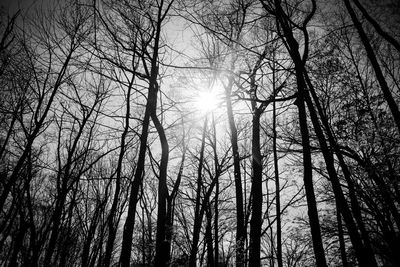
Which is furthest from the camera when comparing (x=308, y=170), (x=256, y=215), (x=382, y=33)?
(x=256, y=215)

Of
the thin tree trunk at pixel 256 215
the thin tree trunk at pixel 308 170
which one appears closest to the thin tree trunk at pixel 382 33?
the thin tree trunk at pixel 308 170

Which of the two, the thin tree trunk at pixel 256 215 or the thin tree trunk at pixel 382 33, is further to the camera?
the thin tree trunk at pixel 256 215

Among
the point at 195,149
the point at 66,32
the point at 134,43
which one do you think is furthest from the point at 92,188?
the point at 134,43

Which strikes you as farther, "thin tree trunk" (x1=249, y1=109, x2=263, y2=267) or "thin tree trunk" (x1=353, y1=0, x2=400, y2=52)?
"thin tree trunk" (x1=249, y1=109, x2=263, y2=267)

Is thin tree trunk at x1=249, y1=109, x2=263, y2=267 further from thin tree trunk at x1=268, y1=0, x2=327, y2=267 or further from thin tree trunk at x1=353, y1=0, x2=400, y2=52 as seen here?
thin tree trunk at x1=353, y1=0, x2=400, y2=52

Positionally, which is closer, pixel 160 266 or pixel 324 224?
pixel 160 266

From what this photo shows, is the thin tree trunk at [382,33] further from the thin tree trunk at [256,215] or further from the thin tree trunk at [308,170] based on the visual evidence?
the thin tree trunk at [256,215]

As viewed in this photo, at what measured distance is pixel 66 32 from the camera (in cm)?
738

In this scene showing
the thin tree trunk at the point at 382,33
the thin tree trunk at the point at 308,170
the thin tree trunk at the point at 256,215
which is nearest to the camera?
the thin tree trunk at the point at 308,170

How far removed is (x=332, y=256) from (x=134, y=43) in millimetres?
16284

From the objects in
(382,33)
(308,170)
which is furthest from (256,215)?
(382,33)

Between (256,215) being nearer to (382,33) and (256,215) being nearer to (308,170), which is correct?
(308,170)

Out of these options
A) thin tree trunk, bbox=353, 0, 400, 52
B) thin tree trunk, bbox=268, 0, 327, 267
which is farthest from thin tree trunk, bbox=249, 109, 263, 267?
thin tree trunk, bbox=353, 0, 400, 52

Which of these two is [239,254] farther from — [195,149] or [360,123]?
[360,123]
